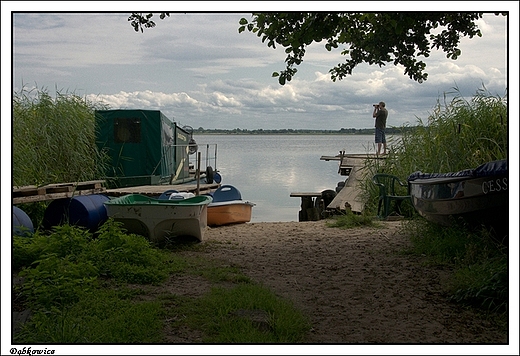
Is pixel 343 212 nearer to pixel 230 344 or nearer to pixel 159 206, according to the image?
pixel 159 206

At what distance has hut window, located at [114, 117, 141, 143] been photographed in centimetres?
1426

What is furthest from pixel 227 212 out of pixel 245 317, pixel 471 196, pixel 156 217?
pixel 245 317

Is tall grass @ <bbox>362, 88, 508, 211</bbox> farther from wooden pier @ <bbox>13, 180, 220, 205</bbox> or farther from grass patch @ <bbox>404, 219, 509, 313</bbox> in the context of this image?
wooden pier @ <bbox>13, 180, 220, 205</bbox>

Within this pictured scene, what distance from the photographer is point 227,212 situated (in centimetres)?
1259

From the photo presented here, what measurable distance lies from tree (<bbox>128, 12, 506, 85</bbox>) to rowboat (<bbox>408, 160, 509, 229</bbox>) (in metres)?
2.03

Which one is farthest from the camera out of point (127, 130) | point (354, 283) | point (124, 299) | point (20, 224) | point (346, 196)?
point (346, 196)

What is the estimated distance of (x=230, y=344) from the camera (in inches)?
185

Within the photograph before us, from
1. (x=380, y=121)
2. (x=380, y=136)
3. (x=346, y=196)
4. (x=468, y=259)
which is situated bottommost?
(x=468, y=259)

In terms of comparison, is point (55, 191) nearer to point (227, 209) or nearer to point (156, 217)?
point (156, 217)

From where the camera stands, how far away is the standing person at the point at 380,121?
54.0 ft

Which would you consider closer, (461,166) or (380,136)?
(461,166)

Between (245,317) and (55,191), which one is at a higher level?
(55,191)

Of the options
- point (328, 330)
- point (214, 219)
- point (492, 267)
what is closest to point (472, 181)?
point (492, 267)

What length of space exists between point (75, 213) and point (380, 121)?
9.92 metres
